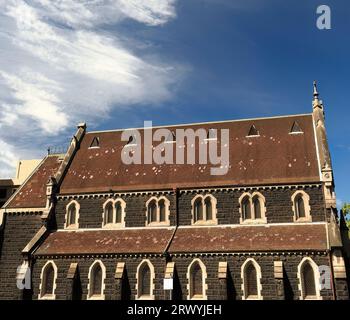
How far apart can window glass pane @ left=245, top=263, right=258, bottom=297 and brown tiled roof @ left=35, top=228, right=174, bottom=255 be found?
17.9 feet

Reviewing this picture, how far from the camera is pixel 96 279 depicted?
2572 centimetres

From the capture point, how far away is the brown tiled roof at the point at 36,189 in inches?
1217

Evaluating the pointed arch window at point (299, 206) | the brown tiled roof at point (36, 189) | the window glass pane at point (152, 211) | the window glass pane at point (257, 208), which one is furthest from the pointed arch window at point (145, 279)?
the brown tiled roof at point (36, 189)

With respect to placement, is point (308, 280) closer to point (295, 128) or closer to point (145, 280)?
point (145, 280)

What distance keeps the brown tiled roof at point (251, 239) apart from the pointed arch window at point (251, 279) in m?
0.95

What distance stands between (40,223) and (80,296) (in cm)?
745

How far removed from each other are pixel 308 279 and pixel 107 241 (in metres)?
13.2

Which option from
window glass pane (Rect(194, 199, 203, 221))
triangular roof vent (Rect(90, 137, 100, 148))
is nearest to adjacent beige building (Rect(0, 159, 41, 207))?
triangular roof vent (Rect(90, 137, 100, 148))

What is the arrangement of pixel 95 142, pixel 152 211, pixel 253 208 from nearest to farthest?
pixel 253 208 → pixel 152 211 → pixel 95 142

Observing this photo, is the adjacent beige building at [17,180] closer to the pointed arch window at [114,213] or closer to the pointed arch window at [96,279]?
the pointed arch window at [114,213]

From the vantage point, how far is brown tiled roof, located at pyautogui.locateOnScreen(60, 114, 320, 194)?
27.3m

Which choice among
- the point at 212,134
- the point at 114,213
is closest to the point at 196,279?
the point at 114,213

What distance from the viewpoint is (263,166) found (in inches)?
1105
